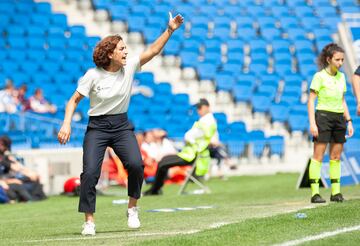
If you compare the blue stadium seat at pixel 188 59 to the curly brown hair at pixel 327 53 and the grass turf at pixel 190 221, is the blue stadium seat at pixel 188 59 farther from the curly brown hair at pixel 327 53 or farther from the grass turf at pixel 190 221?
the curly brown hair at pixel 327 53

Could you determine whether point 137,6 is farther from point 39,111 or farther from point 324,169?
point 324,169

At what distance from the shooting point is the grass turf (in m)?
8.81

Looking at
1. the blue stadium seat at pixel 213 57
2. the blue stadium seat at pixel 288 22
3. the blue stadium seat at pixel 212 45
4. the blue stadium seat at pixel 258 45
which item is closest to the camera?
the blue stadium seat at pixel 213 57

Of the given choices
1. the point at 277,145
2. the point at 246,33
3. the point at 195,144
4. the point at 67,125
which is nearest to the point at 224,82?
the point at 246,33

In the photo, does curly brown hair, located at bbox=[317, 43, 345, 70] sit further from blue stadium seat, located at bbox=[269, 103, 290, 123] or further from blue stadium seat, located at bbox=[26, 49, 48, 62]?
blue stadium seat, located at bbox=[269, 103, 290, 123]

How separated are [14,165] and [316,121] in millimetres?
7262

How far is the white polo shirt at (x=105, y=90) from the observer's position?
10.0m

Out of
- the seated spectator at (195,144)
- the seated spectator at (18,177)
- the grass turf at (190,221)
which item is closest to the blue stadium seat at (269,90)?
the seated spectator at (195,144)

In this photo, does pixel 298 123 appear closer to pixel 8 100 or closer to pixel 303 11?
pixel 303 11

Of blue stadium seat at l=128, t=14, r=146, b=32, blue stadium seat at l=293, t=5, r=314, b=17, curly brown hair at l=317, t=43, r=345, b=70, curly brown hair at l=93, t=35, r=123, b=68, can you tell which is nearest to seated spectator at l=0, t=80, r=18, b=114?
blue stadium seat at l=128, t=14, r=146, b=32

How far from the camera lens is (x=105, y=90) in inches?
395

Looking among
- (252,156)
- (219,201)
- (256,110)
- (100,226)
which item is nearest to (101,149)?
(100,226)

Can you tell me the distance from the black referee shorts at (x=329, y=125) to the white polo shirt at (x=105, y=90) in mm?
3265

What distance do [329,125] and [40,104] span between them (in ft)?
37.5
